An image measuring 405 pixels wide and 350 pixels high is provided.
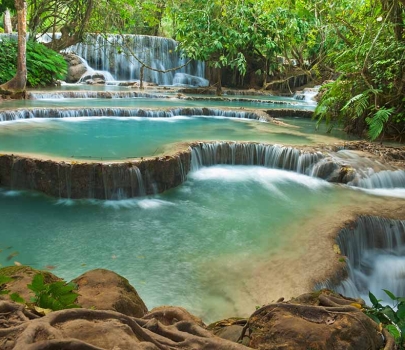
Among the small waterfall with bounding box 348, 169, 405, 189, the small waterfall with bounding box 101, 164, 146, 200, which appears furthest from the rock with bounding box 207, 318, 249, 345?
the small waterfall with bounding box 348, 169, 405, 189

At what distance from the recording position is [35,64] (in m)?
17.1

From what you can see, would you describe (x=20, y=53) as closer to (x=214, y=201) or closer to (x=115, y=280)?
(x=214, y=201)

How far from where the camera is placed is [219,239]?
532 centimetres

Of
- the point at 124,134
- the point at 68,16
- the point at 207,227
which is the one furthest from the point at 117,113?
the point at 68,16

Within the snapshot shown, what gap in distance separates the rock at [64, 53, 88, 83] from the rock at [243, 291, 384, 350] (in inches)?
839

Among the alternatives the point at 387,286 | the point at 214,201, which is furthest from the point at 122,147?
the point at 387,286

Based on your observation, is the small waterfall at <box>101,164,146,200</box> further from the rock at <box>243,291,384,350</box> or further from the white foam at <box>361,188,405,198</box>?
the rock at <box>243,291,384,350</box>

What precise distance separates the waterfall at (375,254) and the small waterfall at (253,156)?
98.4 inches

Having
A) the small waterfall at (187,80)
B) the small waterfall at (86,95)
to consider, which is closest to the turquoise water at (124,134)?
the small waterfall at (86,95)

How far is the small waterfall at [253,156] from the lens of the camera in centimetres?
804

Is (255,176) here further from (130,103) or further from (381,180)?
(130,103)

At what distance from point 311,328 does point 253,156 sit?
6.75 meters

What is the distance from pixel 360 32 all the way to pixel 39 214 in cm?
973

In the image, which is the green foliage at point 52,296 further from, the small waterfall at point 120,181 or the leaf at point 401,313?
the small waterfall at point 120,181
